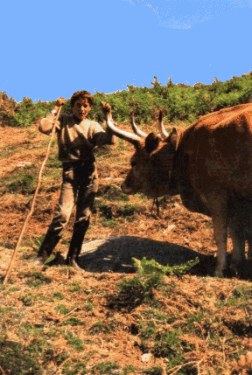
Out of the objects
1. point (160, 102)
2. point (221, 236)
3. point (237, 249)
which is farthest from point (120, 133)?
point (160, 102)

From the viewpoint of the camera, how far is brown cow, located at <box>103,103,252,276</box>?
768cm

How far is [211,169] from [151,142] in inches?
48.8

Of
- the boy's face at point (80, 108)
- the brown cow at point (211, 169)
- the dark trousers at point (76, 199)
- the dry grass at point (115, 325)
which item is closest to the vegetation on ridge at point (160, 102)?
the brown cow at point (211, 169)

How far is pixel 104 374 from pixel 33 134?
526 inches

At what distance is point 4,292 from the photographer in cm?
686

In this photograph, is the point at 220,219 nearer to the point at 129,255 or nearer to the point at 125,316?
the point at 129,255

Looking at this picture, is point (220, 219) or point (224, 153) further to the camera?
point (220, 219)

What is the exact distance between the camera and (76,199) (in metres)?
8.50

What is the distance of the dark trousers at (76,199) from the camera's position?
26.8 ft

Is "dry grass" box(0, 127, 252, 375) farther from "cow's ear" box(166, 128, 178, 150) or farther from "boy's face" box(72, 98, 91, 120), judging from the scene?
"boy's face" box(72, 98, 91, 120)

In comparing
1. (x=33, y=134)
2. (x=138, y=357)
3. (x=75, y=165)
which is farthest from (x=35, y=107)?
(x=138, y=357)

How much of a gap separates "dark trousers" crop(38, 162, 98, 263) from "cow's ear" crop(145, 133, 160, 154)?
3.01ft

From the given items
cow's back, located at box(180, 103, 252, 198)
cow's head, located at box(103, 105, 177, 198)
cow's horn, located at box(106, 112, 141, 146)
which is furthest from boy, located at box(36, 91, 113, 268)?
cow's back, located at box(180, 103, 252, 198)

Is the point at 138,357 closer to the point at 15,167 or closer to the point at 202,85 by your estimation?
the point at 15,167
